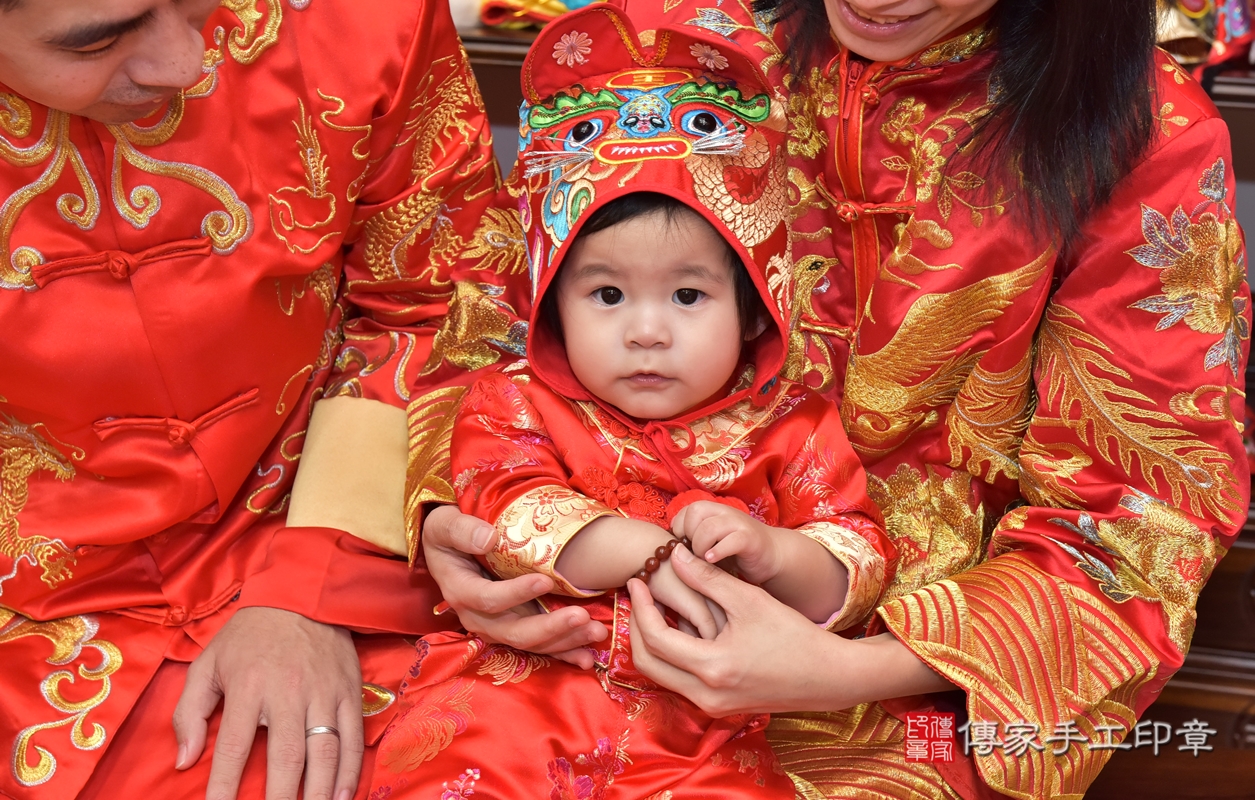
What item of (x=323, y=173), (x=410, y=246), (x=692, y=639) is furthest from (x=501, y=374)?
(x=692, y=639)

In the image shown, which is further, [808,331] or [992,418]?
[808,331]

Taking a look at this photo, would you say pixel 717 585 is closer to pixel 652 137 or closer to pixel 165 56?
pixel 652 137

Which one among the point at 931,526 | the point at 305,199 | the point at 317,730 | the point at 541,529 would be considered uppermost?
the point at 305,199

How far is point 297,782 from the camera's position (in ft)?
4.18

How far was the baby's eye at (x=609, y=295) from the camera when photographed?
134 cm

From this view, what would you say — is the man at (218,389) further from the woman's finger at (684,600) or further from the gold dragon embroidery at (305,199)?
the woman's finger at (684,600)

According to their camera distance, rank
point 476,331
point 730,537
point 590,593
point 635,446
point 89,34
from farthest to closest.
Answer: point 476,331 < point 635,446 < point 590,593 < point 730,537 < point 89,34

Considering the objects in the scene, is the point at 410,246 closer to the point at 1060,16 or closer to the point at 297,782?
the point at 297,782

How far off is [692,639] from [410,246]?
2.24 ft

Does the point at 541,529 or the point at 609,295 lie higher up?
the point at 609,295

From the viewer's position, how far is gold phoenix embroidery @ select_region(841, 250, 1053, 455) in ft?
4.26

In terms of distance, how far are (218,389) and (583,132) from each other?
544 millimetres

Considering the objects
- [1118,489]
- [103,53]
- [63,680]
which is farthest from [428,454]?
[1118,489]

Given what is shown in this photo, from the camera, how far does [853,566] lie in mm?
1292
